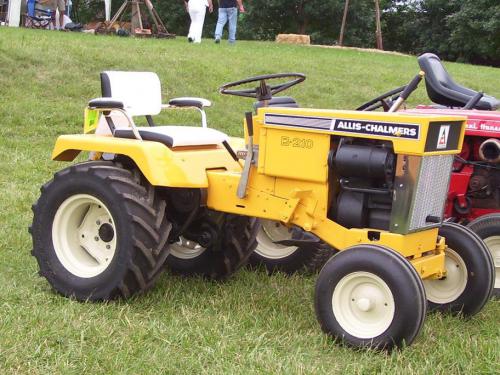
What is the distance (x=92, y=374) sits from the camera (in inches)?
128

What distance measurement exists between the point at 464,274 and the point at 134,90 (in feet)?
7.44

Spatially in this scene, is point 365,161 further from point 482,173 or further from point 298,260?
point 482,173

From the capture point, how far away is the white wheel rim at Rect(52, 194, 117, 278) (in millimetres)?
4355

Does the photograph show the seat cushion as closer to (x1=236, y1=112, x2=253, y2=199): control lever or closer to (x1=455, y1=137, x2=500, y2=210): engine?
(x1=236, y1=112, x2=253, y2=199): control lever

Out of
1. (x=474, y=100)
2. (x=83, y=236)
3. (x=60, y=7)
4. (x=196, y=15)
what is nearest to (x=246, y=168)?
(x=83, y=236)

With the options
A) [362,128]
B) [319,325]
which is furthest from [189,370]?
[362,128]

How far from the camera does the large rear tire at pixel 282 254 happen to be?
201 inches

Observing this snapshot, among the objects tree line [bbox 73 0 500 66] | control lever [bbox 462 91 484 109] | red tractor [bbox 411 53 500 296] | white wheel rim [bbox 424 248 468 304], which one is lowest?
white wheel rim [bbox 424 248 468 304]

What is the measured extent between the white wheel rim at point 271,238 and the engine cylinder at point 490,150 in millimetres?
1341

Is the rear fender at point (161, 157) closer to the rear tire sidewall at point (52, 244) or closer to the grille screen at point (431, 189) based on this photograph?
the rear tire sidewall at point (52, 244)

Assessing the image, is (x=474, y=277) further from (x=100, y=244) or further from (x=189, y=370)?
(x=100, y=244)

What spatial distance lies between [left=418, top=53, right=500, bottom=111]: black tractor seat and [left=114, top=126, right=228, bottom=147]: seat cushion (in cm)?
198

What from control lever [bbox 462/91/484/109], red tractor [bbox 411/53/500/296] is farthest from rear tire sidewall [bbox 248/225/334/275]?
control lever [bbox 462/91/484/109]

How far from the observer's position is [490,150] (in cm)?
505
